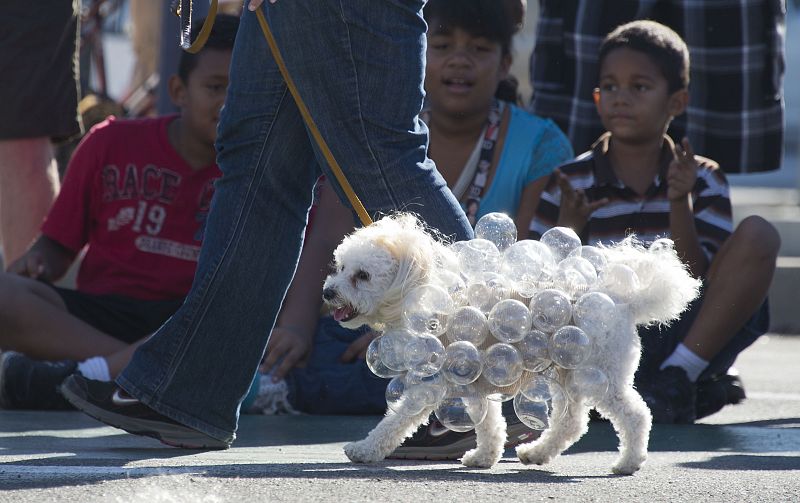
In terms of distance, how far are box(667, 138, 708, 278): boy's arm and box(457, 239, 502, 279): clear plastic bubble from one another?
1.53 m

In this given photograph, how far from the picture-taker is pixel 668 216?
15.1ft

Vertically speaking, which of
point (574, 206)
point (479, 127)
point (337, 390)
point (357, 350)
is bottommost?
point (337, 390)

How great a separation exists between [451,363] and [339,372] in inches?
62.9

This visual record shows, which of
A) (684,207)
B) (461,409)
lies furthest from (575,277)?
(684,207)

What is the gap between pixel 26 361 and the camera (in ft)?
14.3

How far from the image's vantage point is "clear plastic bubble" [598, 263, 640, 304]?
3.06 meters

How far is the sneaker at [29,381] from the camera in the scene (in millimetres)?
4344

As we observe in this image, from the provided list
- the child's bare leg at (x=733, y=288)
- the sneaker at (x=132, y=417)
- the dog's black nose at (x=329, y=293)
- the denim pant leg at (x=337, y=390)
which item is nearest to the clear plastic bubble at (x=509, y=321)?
the dog's black nose at (x=329, y=293)

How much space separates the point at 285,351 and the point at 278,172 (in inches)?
50.6

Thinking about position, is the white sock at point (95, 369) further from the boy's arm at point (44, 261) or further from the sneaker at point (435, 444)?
the sneaker at point (435, 444)

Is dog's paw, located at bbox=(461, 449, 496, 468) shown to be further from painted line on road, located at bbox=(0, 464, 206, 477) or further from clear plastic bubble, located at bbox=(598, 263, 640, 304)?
painted line on road, located at bbox=(0, 464, 206, 477)

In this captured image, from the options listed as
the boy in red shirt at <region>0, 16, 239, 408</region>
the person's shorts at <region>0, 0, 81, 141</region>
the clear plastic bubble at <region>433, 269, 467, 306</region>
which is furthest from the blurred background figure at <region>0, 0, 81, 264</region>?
the clear plastic bubble at <region>433, 269, 467, 306</region>

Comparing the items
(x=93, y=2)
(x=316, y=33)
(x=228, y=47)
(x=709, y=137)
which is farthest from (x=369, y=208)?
(x=93, y=2)

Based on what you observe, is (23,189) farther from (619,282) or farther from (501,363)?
(619,282)
